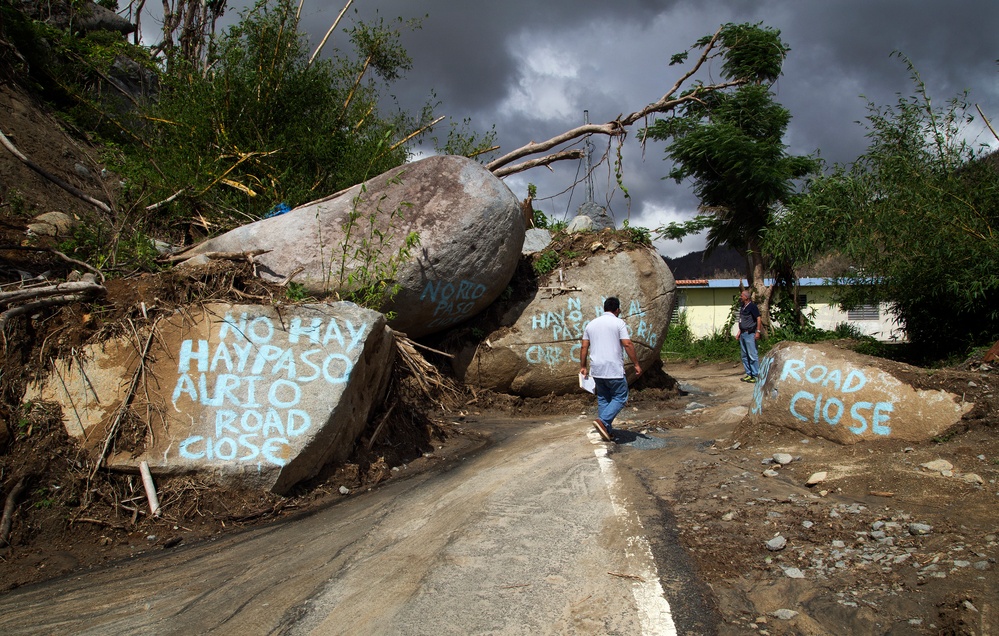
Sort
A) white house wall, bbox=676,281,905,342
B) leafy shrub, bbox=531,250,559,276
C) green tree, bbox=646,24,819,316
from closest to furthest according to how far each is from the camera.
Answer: leafy shrub, bbox=531,250,559,276 → green tree, bbox=646,24,819,316 → white house wall, bbox=676,281,905,342

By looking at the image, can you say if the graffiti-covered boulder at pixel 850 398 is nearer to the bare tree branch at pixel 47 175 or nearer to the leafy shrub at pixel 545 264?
the leafy shrub at pixel 545 264

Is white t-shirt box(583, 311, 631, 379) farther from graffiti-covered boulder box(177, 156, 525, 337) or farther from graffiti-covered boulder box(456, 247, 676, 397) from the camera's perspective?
graffiti-covered boulder box(456, 247, 676, 397)

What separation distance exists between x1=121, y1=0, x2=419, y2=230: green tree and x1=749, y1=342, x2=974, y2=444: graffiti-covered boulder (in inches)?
225

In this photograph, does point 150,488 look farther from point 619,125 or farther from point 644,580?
point 619,125

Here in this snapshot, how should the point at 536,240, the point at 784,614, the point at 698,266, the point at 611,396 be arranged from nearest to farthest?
the point at 784,614 < the point at 611,396 < the point at 536,240 < the point at 698,266

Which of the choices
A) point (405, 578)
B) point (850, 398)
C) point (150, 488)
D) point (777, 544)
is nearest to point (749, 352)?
point (850, 398)

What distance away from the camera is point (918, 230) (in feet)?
21.6

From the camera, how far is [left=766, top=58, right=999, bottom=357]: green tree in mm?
6359

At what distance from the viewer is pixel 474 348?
8.96 m

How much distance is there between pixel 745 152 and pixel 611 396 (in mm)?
12998

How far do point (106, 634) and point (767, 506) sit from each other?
3.80 m

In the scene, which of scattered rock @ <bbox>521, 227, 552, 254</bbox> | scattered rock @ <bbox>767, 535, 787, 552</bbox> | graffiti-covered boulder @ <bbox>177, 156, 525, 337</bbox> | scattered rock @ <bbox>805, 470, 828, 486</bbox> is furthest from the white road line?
scattered rock @ <bbox>521, 227, 552, 254</bbox>

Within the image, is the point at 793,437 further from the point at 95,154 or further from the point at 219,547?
the point at 95,154

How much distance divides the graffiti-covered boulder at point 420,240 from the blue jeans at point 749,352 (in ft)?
18.0
